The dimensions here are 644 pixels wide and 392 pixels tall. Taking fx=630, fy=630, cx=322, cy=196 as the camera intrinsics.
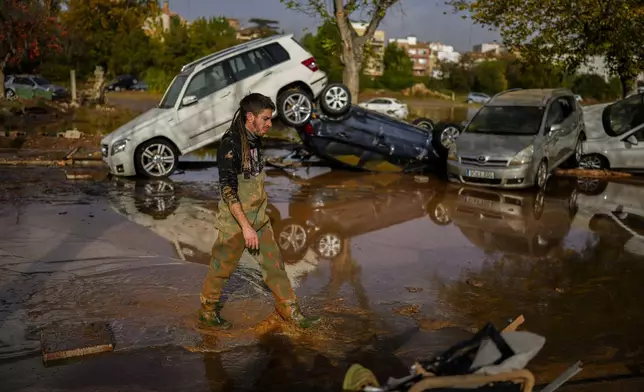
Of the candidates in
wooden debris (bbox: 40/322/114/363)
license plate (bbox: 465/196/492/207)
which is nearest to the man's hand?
wooden debris (bbox: 40/322/114/363)

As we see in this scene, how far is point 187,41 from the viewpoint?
178 ft

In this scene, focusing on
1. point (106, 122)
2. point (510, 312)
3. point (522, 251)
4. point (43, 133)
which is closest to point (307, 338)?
point (510, 312)

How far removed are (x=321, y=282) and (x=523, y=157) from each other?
6.64 metres

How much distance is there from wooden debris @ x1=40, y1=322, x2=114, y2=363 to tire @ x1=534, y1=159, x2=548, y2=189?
925 cm

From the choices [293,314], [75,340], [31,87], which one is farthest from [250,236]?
[31,87]

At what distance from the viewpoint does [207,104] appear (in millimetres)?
12367

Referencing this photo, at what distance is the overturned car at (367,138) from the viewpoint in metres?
12.9

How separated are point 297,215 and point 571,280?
13.7ft

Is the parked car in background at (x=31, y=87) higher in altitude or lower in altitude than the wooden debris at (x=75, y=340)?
higher

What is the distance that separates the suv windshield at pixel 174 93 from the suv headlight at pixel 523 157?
6479 millimetres

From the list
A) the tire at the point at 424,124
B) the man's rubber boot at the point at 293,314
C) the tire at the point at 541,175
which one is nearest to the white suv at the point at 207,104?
the tire at the point at 424,124

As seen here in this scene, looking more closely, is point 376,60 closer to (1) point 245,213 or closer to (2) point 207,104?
(2) point 207,104

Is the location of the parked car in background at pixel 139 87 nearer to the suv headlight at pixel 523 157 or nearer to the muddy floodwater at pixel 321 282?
the muddy floodwater at pixel 321 282

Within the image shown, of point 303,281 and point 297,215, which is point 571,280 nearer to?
point 303,281
